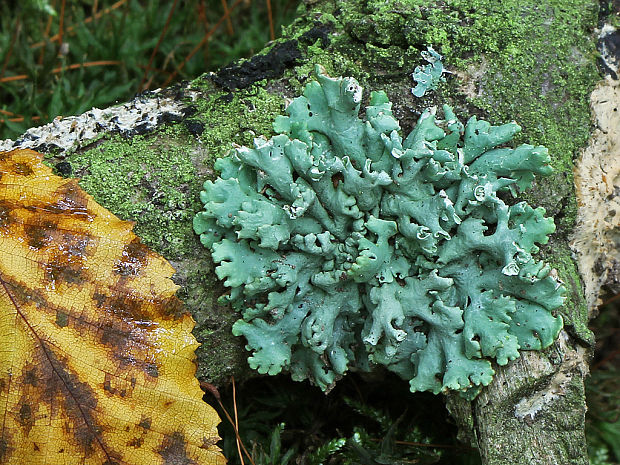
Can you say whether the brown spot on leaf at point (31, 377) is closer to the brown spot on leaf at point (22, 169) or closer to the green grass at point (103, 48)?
the brown spot on leaf at point (22, 169)

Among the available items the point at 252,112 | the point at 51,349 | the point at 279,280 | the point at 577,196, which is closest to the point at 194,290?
the point at 279,280

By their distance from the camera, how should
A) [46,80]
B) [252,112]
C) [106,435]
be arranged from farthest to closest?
[46,80], [252,112], [106,435]

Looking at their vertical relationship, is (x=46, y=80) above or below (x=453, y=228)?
below

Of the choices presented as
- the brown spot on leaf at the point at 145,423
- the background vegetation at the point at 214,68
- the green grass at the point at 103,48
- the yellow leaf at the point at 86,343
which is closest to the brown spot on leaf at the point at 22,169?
the yellow leaf at the point at 86,343

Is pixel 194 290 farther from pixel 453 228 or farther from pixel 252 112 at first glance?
pixel 453 228

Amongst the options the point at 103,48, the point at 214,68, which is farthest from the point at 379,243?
the point at 103,48

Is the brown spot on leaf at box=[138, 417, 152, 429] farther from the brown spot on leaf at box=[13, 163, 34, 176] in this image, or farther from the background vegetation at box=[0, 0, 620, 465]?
the brown spot on leaf at box=[13, 163, 34, 176]
